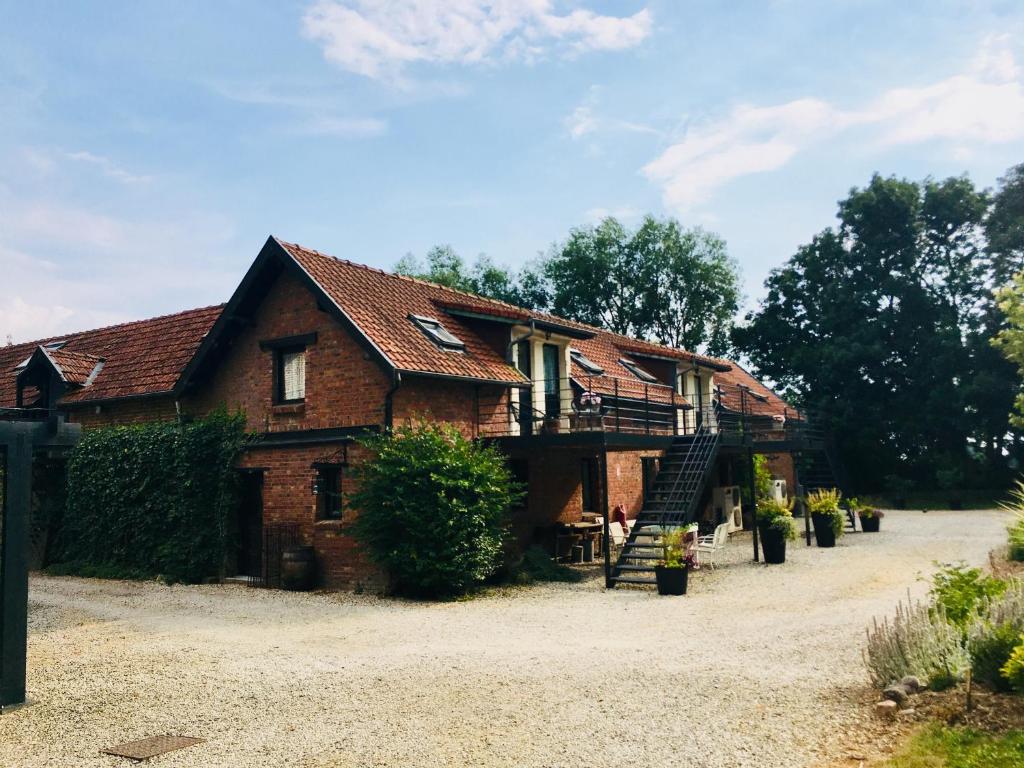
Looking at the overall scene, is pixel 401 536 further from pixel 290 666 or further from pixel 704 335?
pixel 704 335

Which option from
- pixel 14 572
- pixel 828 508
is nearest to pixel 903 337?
pixel 828 508

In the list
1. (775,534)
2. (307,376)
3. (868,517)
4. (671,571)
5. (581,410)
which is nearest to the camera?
(671,571)

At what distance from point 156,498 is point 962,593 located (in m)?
16.6

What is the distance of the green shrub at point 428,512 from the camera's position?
14.7 m

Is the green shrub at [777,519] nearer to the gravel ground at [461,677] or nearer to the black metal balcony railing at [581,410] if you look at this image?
the black metal balcony railing at [581,410]

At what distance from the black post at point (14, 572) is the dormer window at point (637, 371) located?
67.2 ft

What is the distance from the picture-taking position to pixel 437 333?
18281mm

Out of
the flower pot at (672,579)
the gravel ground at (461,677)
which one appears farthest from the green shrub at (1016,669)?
the flower pot at (672,579)

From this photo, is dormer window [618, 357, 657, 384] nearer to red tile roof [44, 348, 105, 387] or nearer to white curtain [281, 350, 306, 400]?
white curtain [281, 350, 306, 400]

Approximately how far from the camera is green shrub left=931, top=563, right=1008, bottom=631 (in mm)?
7777

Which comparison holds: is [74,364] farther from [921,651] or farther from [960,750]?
[960,750]

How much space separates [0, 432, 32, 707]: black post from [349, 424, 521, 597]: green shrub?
23.6ft

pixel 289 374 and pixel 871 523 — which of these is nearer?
pixel 289 374

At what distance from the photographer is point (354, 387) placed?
1666cm
